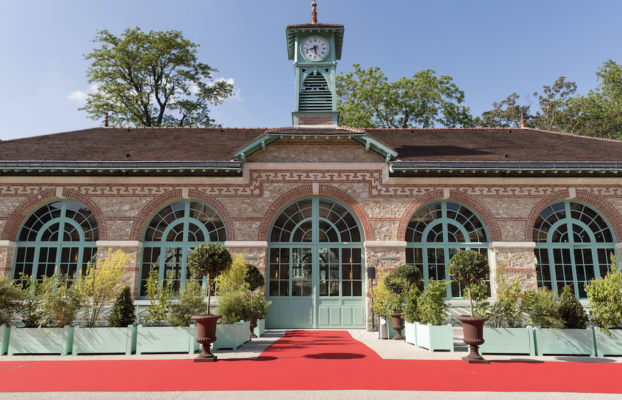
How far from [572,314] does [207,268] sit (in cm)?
739

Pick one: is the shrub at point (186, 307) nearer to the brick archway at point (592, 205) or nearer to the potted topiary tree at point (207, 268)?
the potted topiary tree at point (207, 268)

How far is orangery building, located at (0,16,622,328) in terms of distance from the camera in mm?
12391

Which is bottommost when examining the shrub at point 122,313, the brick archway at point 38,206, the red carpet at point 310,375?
the red carpet at point 310,375

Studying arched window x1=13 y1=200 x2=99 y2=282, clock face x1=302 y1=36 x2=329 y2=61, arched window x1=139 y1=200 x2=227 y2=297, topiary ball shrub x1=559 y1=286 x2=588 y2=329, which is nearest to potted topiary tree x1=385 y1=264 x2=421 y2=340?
topiary ball shrub x1=559 y1=286 x2=588 y2=329

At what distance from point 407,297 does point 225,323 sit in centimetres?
428

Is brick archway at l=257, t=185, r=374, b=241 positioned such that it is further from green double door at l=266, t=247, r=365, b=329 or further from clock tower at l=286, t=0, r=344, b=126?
clock tower at l=286, t=0, r=344, b=126

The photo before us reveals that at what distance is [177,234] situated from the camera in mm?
12758

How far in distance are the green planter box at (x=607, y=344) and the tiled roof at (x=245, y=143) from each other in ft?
19.8

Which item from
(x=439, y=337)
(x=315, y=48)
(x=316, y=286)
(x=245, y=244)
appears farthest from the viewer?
(x=315, y=48)

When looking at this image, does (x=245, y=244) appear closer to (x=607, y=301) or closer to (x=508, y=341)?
(x=508, y=341)

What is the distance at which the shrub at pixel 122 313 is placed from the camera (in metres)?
8.60

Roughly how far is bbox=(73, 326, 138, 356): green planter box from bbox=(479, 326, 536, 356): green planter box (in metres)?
7.03

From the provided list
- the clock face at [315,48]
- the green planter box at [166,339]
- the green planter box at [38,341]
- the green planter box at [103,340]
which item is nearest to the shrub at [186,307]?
the green planter box at [166,339]

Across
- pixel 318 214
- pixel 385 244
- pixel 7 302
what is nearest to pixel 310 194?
pixel 318 214
